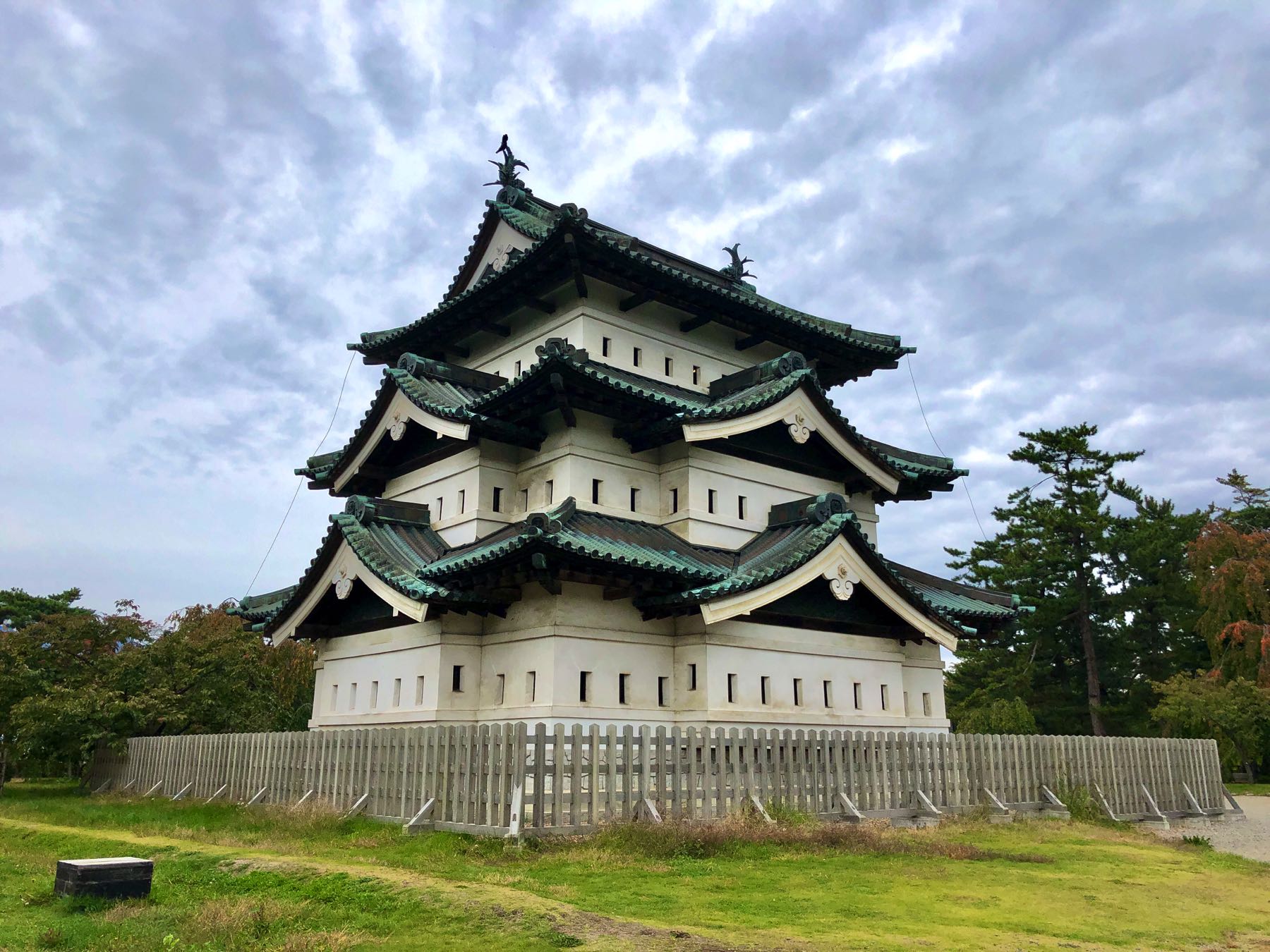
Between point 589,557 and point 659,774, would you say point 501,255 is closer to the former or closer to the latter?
point 589,557

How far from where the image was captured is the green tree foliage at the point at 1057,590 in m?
52.2

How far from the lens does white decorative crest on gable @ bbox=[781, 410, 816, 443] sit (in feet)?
68.5

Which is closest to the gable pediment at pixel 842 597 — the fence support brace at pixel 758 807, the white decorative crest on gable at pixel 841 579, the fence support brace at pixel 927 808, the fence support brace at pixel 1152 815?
the white decorative crest on gable at pixel 841 579

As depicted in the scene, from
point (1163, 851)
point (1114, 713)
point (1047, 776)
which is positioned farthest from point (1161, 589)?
point (1163, 851)

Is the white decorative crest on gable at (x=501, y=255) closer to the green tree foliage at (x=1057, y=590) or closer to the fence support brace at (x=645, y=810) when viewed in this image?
the fence support brace at (x=645, y=810)

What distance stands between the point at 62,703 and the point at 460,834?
17251mm

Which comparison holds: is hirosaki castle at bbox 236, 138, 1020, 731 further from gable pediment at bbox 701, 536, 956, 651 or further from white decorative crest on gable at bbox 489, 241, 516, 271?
white decorative crest on gable at bbox 489, 241, 516, 271

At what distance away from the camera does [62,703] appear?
25547 mm

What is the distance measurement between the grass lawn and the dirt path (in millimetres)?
34

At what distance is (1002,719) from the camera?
43.4 meters

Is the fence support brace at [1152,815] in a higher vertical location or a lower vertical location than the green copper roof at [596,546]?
lower

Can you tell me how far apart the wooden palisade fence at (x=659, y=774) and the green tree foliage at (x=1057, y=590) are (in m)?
29.4

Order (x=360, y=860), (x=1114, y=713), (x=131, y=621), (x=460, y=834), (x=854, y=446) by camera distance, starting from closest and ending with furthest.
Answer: (x=360, y=860) < (x=460, y=834) < (x=854, y=446) < (x=131, y=621) < (x=1114, y=713)

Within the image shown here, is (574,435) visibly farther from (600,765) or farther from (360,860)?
(360,860)
